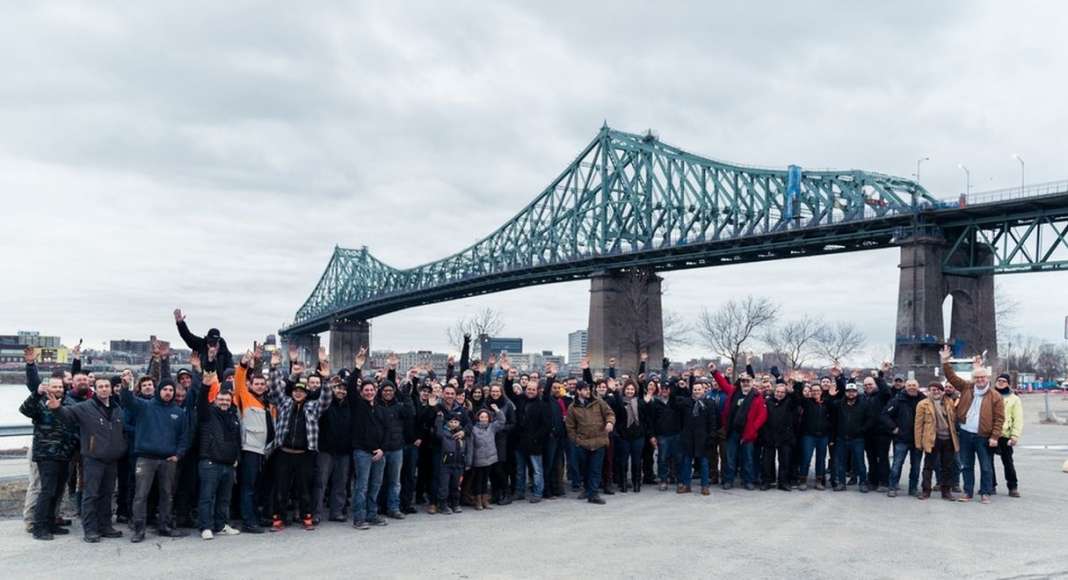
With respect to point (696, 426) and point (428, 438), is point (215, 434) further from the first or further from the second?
point (696, 426)

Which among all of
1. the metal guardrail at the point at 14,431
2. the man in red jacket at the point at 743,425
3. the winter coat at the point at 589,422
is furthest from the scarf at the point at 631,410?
the metal guardrail at the point at 14,431

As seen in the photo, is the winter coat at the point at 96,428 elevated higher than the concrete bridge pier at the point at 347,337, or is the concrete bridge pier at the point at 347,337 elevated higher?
the concrete bridge pier at the point at 347,337

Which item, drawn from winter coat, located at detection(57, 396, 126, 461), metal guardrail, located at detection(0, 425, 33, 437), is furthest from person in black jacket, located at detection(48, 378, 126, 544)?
metal guardrail, located at detection(0, 425, 33, 437)

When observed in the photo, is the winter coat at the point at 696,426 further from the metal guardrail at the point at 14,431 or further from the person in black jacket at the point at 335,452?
the metal guardrail at the point at 14,431

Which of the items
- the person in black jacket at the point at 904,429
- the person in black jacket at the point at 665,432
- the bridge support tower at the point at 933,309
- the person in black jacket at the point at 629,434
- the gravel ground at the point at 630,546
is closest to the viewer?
the gravel ground at the point at 630,546

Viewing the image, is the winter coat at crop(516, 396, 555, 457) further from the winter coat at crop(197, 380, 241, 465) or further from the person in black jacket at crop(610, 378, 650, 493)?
the winter coat at crop(197, 380, 241, 465)

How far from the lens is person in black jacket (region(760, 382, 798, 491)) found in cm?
1273

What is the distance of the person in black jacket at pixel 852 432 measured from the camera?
1275 cm

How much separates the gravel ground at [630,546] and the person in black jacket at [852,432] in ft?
4.72

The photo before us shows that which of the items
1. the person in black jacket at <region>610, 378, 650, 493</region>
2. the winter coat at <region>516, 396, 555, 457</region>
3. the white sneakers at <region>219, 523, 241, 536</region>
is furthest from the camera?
the person in black jacket at <region>610, 378, 650, 493</region>

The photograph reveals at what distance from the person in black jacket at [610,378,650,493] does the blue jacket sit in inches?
236

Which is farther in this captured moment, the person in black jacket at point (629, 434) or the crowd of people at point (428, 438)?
the person in black jacket at point (629, 434)

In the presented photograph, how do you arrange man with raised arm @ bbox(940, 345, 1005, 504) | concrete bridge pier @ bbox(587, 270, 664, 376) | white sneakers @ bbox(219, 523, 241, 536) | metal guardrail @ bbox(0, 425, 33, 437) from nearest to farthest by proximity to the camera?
white sneakers @ bbox(219, 523, 241, 536), man with raised arm @ bbox(940, 345, 1005, 504), metal guardrail @ bbox(0, 425, 33, 437), concrete bridge pier @ bbox(587, 270, 664, 376)

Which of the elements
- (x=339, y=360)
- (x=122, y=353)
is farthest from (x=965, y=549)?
(x=122, y=353)
